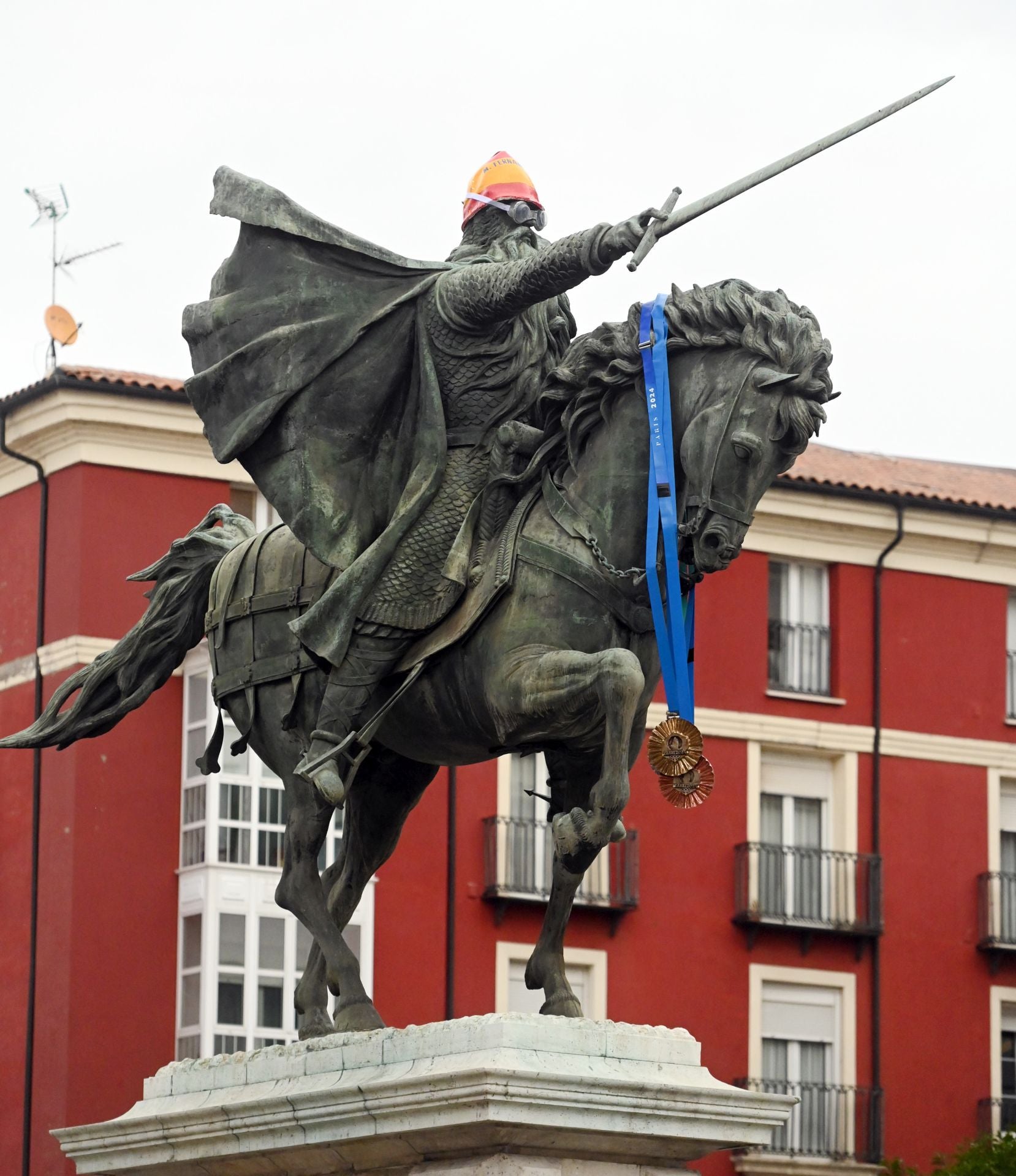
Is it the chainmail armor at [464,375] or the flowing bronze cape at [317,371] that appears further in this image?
the flowing bronze cape at [317,371]

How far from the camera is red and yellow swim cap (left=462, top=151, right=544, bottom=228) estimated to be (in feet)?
42.0

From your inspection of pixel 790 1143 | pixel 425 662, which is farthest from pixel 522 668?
pixel 790 1143

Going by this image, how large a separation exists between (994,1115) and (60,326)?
16.2m

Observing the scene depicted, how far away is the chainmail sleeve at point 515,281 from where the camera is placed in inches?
456

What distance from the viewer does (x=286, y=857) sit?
41.8 ft

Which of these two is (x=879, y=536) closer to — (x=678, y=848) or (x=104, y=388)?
(x=678, y=848)

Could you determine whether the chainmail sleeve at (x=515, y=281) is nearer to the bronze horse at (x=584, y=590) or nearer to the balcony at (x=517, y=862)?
the bronze horse at (x=584, y=590)

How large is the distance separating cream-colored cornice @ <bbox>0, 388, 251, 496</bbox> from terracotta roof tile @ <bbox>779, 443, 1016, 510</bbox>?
8175 millimetres

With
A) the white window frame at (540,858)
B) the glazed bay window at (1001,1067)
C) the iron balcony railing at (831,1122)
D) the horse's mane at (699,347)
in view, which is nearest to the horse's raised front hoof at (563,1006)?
the horse's mane at (699,347)

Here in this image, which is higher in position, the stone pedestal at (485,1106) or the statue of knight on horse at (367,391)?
the statue of knight on horse at (367,391)

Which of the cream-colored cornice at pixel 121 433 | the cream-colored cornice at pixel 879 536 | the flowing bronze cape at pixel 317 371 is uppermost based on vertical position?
the cream-colored cornice at pixel 879 536

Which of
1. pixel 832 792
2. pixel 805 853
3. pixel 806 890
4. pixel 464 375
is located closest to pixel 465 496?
pixel 464 375

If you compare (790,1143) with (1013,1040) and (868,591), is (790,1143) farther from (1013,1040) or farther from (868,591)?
(868,591)

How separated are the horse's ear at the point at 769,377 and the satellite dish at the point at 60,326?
28616 mm
